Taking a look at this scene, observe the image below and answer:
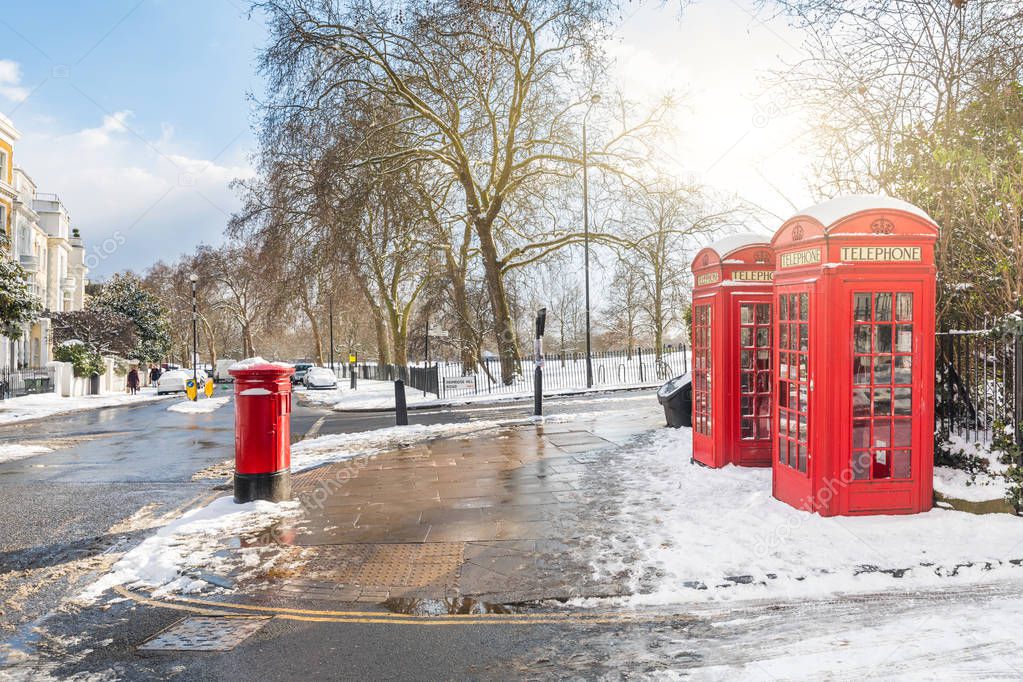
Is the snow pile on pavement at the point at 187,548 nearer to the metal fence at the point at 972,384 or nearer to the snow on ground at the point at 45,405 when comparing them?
the metal fence at the point at 972,384

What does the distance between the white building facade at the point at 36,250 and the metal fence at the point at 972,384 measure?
128ft

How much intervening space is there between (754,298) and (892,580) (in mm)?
4087

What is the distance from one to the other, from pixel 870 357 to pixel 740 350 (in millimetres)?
2246

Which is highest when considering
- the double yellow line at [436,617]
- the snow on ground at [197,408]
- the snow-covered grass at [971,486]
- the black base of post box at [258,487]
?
the snow-covered grass at [971,486]

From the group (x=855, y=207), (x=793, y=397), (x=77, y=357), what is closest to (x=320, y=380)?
(x=77, y=357)

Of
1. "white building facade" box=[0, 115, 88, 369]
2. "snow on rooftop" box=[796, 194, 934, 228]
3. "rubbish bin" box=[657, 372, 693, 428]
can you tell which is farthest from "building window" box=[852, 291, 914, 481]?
"white building facade" box=[0, 115, 88, 369]

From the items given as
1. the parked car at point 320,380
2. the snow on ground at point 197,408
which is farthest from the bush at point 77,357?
the parked car at point 320,380

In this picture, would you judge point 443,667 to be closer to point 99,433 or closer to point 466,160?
point 99,433

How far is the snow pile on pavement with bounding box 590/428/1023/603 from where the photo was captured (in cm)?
495

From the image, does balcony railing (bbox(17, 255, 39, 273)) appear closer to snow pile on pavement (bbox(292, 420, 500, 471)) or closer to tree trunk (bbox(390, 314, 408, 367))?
tree trunk (bbox(390, 314, 408, 367))

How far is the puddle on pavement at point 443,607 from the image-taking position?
4609mm

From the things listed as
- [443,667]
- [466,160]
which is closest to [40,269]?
[466,160]

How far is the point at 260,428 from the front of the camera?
764cm

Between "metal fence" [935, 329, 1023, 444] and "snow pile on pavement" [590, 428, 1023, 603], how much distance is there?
1.55 metres
